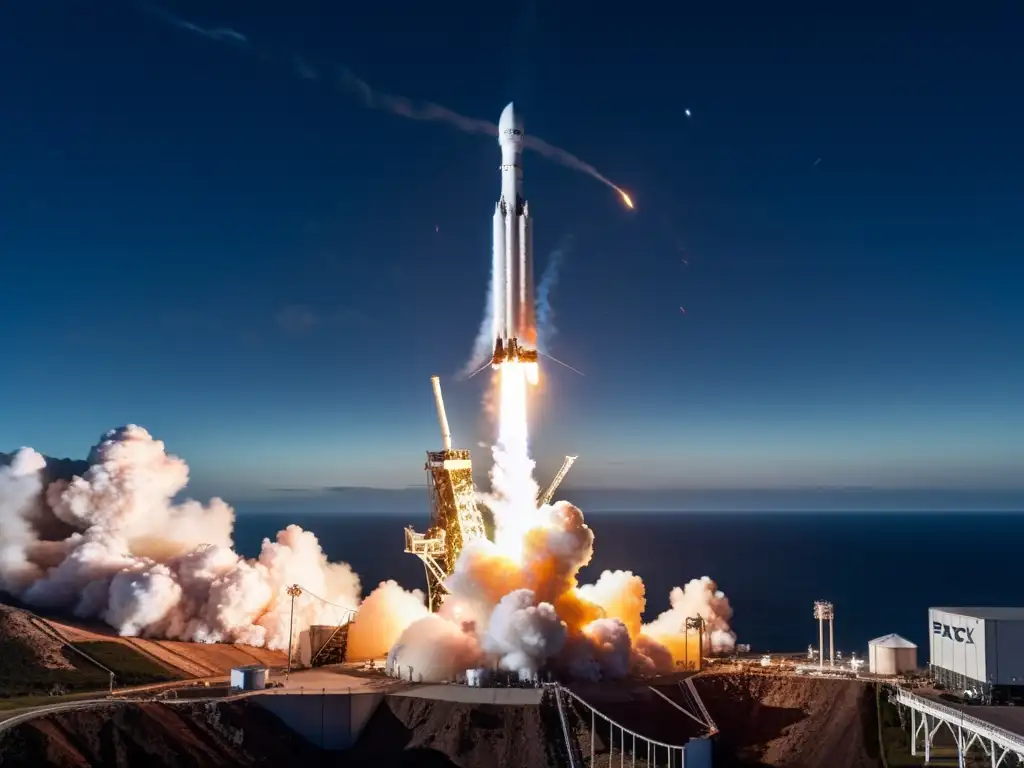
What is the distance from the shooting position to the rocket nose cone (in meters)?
82.8

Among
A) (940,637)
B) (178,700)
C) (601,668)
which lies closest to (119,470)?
(178,700)

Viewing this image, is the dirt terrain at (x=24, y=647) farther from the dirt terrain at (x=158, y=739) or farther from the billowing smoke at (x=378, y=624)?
the billowing smoke at (x=378, y=624)

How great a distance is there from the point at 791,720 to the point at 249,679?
41717mm

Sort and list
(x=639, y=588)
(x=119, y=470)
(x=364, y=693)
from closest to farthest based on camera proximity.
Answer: (x=364, y=693) < (x=639, y=588) < (x=119, y=470)

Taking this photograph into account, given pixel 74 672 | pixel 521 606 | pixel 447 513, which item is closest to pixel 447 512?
pixel 447 513

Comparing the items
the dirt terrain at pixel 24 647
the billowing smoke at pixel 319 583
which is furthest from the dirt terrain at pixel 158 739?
the dirt terrain at pixel 24 647

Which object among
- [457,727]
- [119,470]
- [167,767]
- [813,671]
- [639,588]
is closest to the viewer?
[167,767]

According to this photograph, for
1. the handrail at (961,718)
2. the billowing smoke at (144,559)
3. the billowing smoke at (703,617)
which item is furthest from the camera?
the billowing smoke at (144,559)

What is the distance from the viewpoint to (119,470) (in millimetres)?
115375

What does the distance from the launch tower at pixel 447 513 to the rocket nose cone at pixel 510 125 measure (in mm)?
29318

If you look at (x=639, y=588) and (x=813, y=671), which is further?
(x=639, y=588)

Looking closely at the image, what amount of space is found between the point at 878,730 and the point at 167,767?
49.8 metres

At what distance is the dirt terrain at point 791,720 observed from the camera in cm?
7875

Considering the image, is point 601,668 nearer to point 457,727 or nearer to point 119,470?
point 457,727
